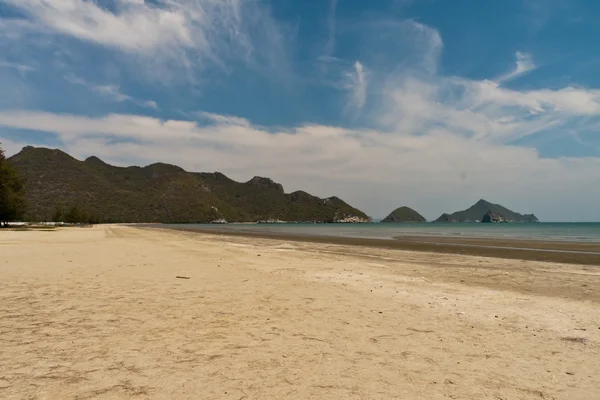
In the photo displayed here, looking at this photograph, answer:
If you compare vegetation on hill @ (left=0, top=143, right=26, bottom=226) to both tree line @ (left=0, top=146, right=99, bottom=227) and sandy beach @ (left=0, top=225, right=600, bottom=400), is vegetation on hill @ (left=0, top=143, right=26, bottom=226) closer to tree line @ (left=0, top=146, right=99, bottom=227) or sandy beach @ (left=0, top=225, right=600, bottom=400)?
tree line @ (left=0, top=146, right=99, bottom=227)

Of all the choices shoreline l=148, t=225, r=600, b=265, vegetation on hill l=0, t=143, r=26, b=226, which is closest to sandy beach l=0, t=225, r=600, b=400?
shoreline l=148, t=225, r=600, b=265

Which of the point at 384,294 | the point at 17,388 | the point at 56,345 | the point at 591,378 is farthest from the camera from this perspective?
the point at 384,294

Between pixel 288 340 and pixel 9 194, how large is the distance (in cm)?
8376

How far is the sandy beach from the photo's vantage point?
4.77 metres

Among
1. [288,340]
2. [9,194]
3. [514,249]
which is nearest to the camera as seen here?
[288,340]

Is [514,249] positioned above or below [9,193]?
below

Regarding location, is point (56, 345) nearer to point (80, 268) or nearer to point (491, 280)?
point (80, 268)

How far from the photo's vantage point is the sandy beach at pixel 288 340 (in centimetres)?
477

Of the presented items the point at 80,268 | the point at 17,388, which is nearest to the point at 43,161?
the point at 80,268

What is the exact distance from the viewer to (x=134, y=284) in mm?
12109

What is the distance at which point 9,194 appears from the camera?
224 ft

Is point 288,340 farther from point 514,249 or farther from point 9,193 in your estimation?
point 9,193

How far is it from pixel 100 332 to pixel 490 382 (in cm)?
694

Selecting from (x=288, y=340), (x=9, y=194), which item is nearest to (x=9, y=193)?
(x=9, y=194)
